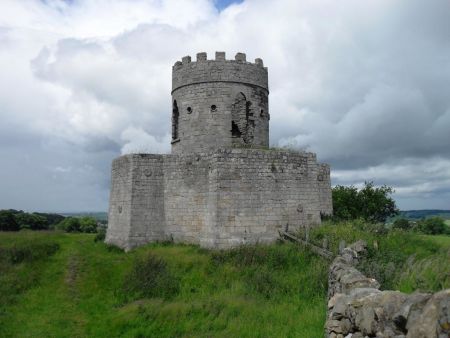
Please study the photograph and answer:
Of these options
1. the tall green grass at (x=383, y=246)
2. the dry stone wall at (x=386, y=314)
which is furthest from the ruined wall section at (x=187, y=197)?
the dry stone wall at (x=386, y=314)

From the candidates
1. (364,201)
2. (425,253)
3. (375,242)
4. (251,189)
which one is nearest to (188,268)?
(251,189)

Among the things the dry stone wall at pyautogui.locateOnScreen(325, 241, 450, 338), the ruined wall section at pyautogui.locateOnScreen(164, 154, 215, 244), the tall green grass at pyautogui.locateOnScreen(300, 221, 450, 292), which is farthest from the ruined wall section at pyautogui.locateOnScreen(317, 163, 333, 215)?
the dry stone wall at pyautogui.locateOnScreen(325, 241, 450, 338)

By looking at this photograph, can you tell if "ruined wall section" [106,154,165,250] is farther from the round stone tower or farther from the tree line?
the tree line

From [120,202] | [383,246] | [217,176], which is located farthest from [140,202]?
[383,246]

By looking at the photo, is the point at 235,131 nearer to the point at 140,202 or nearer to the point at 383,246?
the point at 140,202

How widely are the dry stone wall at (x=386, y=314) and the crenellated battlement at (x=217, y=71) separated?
45.1 ft

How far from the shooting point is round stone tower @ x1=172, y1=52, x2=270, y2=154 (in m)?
19.6

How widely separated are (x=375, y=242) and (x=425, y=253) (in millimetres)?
1557

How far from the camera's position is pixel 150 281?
43.2 feet

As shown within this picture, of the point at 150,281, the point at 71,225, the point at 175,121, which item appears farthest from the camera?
the point at 71,225

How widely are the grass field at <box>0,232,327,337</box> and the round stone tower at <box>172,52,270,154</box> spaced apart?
18.5 ft

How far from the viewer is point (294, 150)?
1856 centimetres

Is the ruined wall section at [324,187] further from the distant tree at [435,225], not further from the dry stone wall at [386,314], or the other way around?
the distant tree at [435,225]

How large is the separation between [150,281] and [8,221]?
38.0 m
